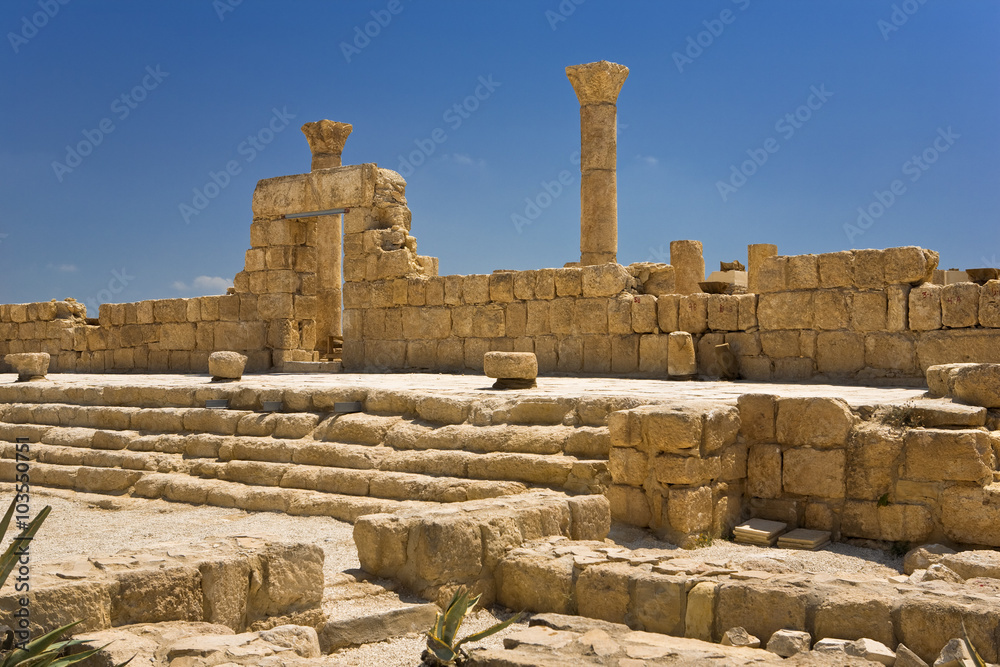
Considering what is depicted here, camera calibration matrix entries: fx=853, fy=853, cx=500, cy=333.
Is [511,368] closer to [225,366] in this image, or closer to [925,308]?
[225,366]

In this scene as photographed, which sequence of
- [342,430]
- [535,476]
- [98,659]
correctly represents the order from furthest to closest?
1. [342,430]
2. [535,476]
3. [98,659]

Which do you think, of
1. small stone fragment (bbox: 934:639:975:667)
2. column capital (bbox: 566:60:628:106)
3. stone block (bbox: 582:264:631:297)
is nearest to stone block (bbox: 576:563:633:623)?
small stone fragment (bbox: 934:639:975:667)

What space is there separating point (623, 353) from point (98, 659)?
9.38m

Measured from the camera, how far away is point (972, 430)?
21.4 ft

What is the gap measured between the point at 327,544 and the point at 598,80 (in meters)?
12.4

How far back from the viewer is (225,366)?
12.2m

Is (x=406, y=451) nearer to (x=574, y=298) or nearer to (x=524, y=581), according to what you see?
(x=524, y=581)

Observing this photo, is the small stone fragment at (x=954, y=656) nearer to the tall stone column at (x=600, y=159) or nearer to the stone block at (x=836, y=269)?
the stone block at (x=836, y=269)

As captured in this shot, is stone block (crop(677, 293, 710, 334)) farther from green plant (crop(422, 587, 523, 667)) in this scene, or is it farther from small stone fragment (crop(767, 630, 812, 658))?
green plant (crop(422, 587, 523, 667))

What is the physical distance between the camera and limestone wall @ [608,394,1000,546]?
255 inches

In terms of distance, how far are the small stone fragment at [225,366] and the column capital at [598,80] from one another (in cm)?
885

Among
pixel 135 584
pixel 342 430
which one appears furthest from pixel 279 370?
pixel 135 584

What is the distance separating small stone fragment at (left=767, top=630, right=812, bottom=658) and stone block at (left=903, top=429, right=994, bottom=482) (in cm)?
290

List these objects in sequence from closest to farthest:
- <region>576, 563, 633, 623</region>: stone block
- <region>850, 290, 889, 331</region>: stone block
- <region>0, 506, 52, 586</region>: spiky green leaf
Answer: <region>0, 506, 52, 586</region>: spiky green leaf, <region>576, 563, 633, 623</region>: stone block, <region>850, 290, 889, 331</region>: stone block
